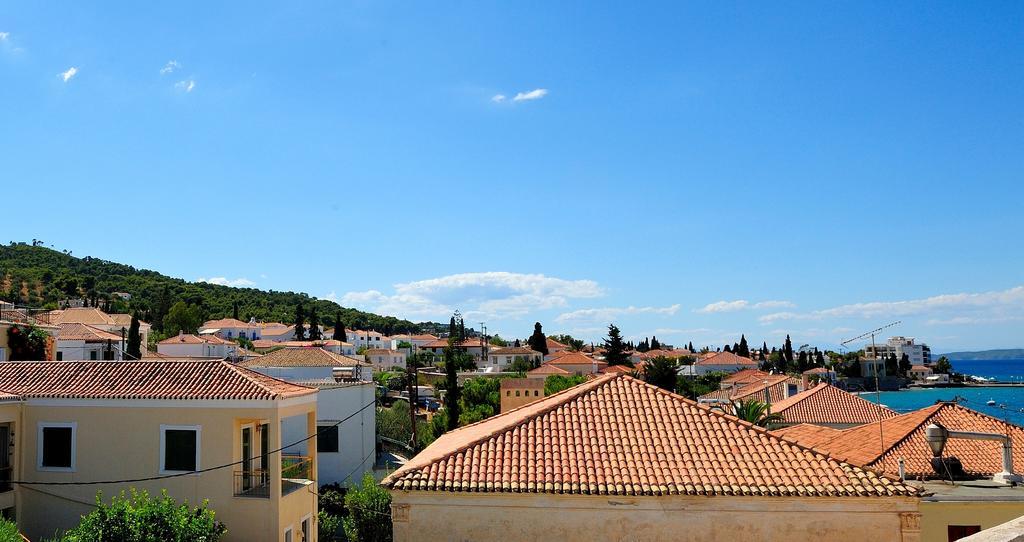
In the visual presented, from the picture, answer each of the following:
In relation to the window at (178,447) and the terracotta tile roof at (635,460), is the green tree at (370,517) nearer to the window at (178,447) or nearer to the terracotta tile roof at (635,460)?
the window at (178,447)

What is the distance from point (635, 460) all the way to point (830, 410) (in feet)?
93.1

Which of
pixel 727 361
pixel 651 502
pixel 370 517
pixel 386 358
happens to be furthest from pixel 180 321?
pixel 651 502

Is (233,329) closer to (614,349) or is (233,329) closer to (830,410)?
(614,349)

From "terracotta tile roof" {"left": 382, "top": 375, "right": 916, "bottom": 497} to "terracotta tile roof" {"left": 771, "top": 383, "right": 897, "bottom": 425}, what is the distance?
25036mm

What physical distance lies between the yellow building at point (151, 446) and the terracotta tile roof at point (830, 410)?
25512 mm

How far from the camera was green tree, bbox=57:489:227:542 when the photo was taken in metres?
16.5

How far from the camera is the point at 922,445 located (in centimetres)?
1870

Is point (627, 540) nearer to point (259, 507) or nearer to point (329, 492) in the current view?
point (259, 507)

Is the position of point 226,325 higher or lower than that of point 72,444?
higher

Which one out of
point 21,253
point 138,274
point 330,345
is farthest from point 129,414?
point 138,274

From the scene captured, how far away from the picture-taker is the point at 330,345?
99.2 metres

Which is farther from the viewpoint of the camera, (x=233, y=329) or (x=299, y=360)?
(x=233, y=329)

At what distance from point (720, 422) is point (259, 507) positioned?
12232 millimetres

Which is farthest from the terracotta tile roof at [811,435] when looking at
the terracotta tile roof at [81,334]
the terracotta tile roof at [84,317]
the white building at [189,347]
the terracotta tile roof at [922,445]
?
the terracotta tile roof at [84,317]
